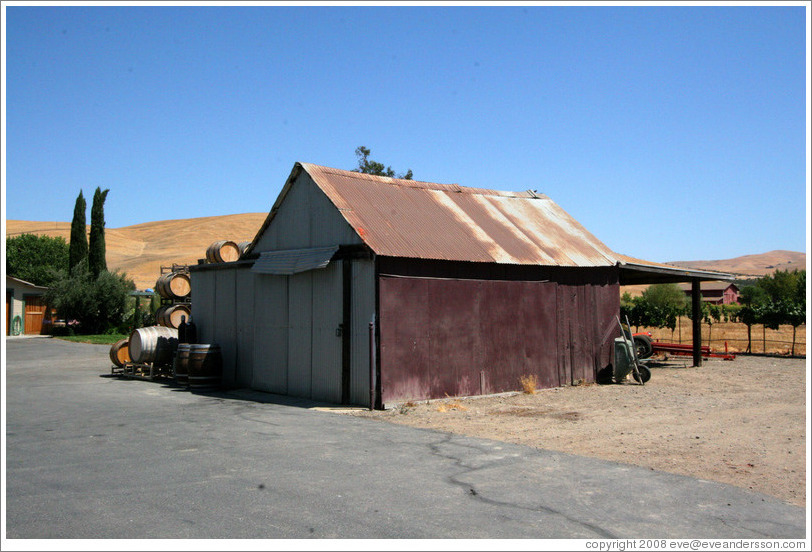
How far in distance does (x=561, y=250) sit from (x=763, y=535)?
1279cm

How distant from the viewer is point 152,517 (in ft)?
21.0

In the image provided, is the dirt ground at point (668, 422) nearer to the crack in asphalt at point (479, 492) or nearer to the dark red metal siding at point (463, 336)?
the dark red metal siding at point (463, 336)

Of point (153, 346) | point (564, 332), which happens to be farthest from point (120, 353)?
point (564, 332)

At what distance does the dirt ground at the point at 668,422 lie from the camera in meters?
8.92

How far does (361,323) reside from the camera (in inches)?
563

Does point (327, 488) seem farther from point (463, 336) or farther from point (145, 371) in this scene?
point (145, 371)

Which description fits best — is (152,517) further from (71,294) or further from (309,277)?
(71,294)

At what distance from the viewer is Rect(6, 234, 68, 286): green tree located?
7088cm

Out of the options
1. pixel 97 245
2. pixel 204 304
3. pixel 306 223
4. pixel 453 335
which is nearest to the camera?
pixel 453 335

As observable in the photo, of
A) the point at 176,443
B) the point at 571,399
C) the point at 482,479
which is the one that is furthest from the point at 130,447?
the point at 571,399

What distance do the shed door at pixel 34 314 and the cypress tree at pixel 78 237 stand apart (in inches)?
133

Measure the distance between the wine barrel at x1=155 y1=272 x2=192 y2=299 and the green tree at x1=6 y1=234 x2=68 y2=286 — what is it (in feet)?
178

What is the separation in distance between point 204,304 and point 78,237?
31.4 m

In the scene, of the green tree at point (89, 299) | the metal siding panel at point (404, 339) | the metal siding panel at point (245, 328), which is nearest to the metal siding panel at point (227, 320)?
the metal siding panel at point (245, 328)
